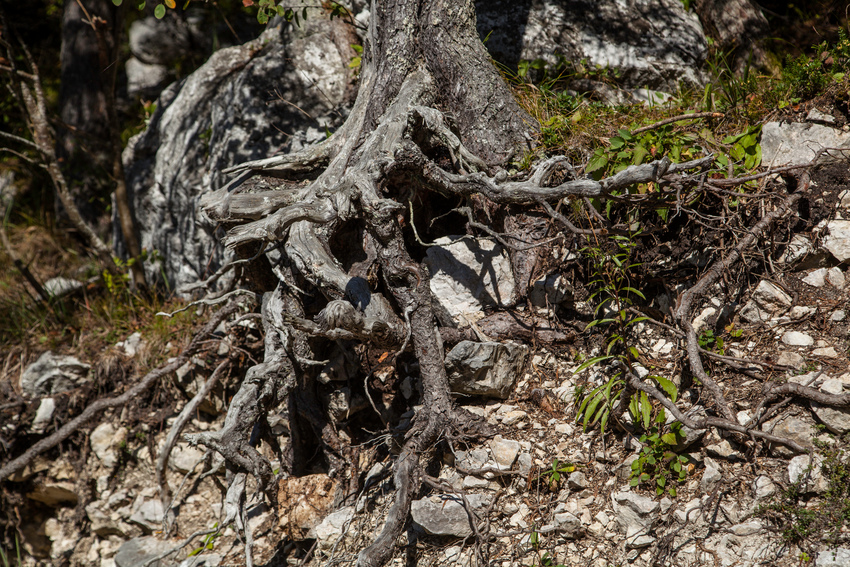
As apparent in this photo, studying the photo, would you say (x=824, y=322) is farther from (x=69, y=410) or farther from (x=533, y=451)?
(x=69, y=410)

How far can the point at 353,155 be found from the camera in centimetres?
334

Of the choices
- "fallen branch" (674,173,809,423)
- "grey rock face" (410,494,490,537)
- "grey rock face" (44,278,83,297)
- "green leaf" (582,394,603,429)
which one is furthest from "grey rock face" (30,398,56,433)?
"fallen branch" (674,173,809,423)

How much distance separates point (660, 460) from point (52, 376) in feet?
15.2

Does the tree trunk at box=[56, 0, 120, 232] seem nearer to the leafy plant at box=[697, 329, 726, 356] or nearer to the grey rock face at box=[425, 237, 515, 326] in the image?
the grey rock face at box=[425, 237, 515, 326]

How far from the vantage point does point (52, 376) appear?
447 centimetres

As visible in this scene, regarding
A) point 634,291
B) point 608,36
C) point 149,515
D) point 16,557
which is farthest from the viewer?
point 16,557

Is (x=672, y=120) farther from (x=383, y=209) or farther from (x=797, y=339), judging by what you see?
(x=383, y=209)

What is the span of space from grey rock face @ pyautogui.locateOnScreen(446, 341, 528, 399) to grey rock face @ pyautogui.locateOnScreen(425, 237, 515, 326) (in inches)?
14.8

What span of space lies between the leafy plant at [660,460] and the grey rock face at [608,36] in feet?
8.99

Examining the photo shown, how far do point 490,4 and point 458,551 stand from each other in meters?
4.11

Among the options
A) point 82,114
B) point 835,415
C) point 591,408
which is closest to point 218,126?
point 82,114

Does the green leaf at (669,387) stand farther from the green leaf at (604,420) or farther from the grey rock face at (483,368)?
the grey rock face at (483,368)

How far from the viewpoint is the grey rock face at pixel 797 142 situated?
315 cm

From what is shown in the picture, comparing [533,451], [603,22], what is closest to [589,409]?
[533,451]
